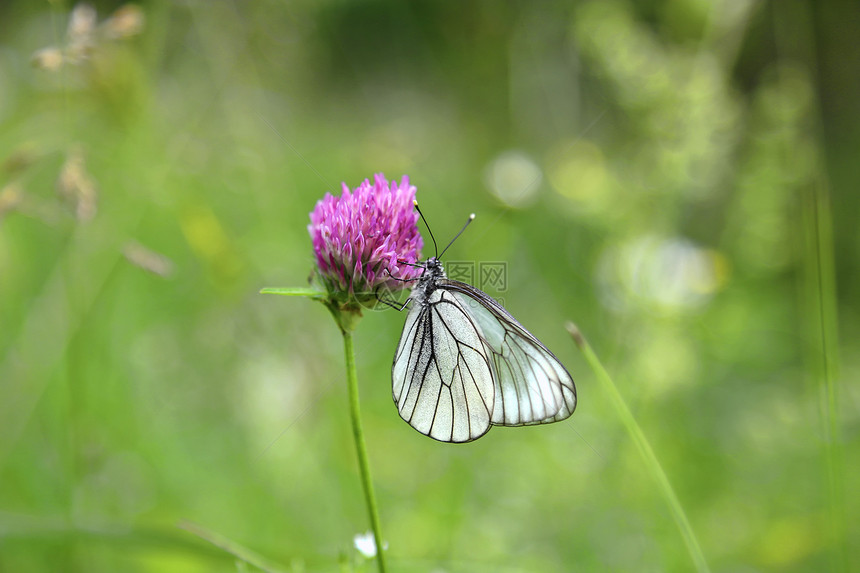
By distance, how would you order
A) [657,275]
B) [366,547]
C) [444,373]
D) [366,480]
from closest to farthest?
1. [366,480]
2. [366,547]
3. [444,373]
4. [657,275]

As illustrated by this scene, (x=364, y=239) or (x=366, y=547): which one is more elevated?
(x=364, y=239)

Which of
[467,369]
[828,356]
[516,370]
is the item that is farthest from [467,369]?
[828,356]

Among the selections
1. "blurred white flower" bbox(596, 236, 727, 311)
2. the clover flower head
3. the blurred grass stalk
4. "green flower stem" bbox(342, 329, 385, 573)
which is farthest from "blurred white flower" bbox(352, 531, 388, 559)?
"blurred white flower" bbox(596, 236, 727, 311)

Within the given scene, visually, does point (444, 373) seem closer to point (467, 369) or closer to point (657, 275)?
point (467, 369)

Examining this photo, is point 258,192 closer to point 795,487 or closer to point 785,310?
point 795,487

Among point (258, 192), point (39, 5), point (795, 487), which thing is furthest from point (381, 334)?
point (39, 5)

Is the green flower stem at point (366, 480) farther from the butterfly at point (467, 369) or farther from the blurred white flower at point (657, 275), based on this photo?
the blurred white flower at point (657, 275)
